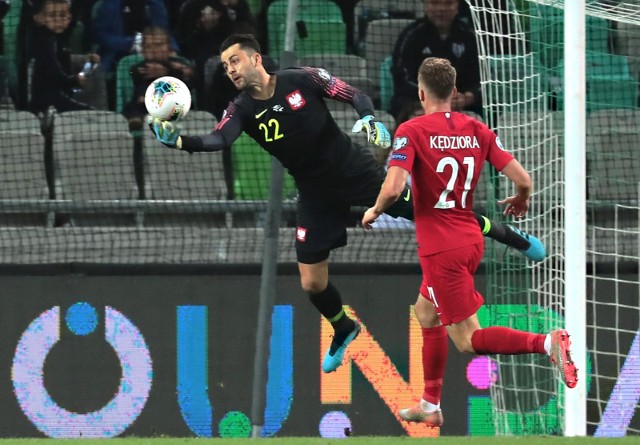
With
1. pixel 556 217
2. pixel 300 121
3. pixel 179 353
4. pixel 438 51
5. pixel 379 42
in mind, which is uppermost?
pixel 379 42

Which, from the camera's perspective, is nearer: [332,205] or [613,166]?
[332,205]

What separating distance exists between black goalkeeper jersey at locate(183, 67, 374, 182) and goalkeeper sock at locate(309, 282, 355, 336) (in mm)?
782

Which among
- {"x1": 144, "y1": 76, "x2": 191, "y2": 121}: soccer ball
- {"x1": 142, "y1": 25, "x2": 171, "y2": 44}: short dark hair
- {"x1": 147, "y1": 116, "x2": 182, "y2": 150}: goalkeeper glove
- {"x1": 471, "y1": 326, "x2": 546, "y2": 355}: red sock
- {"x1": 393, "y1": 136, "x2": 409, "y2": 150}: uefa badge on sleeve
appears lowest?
{"x1": 471, "y1": 326, "x2": 546, "y2": 355}: red sock

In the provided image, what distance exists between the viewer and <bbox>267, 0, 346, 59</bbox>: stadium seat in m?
10.4

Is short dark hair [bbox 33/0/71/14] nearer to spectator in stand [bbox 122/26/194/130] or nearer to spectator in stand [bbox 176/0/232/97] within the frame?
spectator in stand [bbox 122/26/194/130]

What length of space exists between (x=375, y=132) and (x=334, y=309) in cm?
164

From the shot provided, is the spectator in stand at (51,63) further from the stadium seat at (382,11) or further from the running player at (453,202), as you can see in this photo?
the running player at (453,202)

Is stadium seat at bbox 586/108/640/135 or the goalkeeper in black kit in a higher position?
stadium seat at bbox 586/108/640/135

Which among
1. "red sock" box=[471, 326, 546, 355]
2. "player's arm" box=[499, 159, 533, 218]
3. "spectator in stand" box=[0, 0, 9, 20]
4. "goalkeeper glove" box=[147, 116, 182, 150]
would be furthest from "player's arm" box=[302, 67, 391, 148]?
"spectator in stand" box=[0, 0, 9, 20]

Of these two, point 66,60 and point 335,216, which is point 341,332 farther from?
point 66,60

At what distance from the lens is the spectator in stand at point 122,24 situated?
1055 centimetres

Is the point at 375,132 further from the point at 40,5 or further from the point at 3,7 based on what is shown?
the point at 3,7

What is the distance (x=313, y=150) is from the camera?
7.78 metres

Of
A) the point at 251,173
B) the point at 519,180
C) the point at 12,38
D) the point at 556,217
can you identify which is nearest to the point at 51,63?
the point at 12,38
